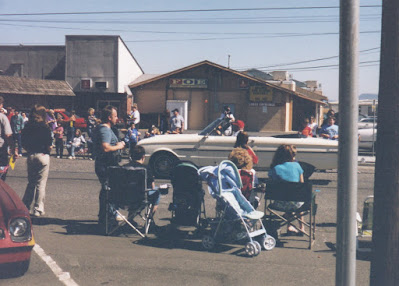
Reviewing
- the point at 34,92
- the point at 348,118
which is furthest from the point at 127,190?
the point at 34,92

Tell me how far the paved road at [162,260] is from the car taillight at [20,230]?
0.50 metres

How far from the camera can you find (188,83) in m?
42.8

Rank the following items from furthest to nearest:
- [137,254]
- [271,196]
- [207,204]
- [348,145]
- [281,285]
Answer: [207,204] < [271,196] < [137,254] < [281,285] < [348,145]

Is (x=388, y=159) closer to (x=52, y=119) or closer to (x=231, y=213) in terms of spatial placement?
(x=231, y=213)

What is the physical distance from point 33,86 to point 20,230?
35127 mm

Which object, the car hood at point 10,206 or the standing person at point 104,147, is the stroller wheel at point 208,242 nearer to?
the standing person at point 104,147

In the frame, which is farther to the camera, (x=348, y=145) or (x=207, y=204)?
(x=207, y=204)

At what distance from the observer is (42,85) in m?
40.1

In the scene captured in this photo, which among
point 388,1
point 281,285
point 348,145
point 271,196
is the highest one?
point 388,1

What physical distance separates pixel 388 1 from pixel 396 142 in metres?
1.02

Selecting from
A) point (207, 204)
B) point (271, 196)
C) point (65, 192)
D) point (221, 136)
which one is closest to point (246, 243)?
point (271, 196)

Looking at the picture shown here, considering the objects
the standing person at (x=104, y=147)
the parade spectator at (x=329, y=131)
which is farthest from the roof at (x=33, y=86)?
the standing person at (x=104, y=147)

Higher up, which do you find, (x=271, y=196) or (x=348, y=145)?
(x=348, y=145)

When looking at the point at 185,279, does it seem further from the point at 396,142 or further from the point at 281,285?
the point at 396,142
